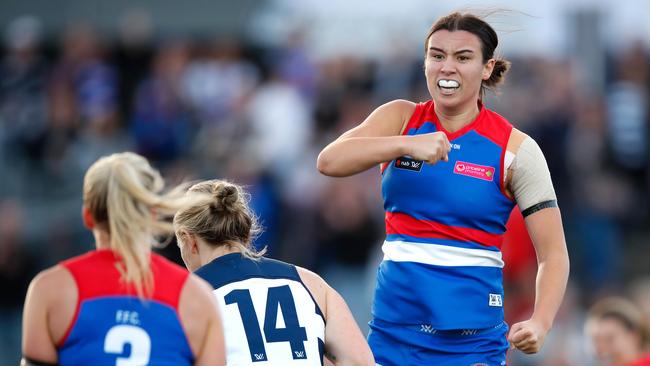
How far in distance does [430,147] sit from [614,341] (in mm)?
4569

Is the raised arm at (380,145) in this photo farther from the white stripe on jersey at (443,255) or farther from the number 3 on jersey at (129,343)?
the number 3 on jersey at (129,343)

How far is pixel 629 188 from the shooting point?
14383 mm

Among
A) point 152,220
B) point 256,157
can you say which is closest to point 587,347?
point 256,157

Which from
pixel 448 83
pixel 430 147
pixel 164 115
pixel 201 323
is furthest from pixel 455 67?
pixel 164 115

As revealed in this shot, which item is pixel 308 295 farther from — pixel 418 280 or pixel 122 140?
Result: pixel 122 140

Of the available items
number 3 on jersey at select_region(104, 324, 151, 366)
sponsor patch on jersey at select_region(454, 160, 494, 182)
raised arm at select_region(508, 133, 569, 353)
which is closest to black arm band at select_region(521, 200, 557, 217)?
raised arm at select_region(508, 133, 569, 353)

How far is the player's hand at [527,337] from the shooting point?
561cm

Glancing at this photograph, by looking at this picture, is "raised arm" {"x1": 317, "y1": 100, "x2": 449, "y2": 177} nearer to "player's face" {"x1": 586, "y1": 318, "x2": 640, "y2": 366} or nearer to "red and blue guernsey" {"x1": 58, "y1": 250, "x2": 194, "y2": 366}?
"red and blue guernsey" {"x1": 58, "y1": 250, "x2": 194, "y2": 366}

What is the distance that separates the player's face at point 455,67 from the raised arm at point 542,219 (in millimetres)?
364

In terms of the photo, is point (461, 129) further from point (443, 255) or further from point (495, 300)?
point (495, 300)

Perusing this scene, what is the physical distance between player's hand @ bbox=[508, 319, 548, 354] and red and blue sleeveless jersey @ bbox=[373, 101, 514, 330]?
0.30m

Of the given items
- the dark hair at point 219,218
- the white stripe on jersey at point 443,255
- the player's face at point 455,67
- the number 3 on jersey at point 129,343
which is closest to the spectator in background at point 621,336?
the white stripe on jersey at point 443,255

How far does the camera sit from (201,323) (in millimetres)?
4996

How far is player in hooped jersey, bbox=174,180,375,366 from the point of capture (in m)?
5.67
